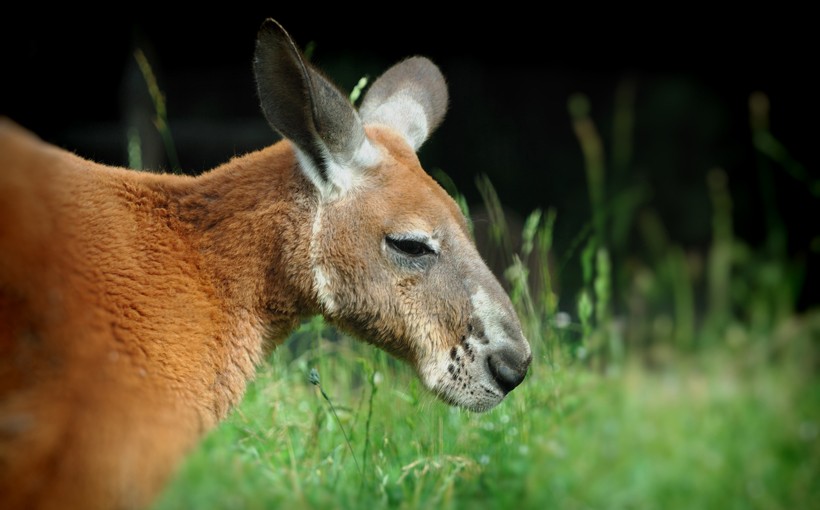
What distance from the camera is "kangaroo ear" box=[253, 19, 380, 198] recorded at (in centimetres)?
333

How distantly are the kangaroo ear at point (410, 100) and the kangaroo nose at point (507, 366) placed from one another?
1.11m

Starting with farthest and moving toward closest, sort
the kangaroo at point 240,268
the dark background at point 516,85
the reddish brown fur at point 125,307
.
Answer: the dark background at point 516,85
the kangaroo at point 240,268
the reddish brown fur at point 125,307

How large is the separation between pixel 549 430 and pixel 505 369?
496 millimetres

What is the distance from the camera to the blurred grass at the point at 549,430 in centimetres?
313

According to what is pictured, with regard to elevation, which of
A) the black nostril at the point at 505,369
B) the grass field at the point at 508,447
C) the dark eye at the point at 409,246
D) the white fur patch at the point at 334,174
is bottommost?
the grass field at the point at 508,447

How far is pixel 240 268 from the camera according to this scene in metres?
3.40

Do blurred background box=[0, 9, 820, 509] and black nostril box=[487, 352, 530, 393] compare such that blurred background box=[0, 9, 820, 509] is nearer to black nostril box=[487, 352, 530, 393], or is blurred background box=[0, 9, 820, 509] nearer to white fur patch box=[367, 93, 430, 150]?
black nostril box=[487, 352, 530, 393]

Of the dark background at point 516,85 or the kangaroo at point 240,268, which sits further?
the dark background at point 516,85

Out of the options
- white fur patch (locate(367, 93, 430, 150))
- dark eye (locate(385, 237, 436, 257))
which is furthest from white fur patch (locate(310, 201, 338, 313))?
white fur patch (locate(367, 93, 430, 150))

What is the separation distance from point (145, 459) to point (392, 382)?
175cm

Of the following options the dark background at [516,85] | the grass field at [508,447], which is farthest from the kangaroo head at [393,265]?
the dark background at [516,85]

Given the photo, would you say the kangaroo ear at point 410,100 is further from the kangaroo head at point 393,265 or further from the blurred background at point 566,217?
the kangaroo head at point 393,265

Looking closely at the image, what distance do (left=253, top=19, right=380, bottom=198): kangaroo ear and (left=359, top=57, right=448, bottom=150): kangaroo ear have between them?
2.03 ft

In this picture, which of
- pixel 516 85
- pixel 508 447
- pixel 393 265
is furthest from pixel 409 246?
pixel 516 85
